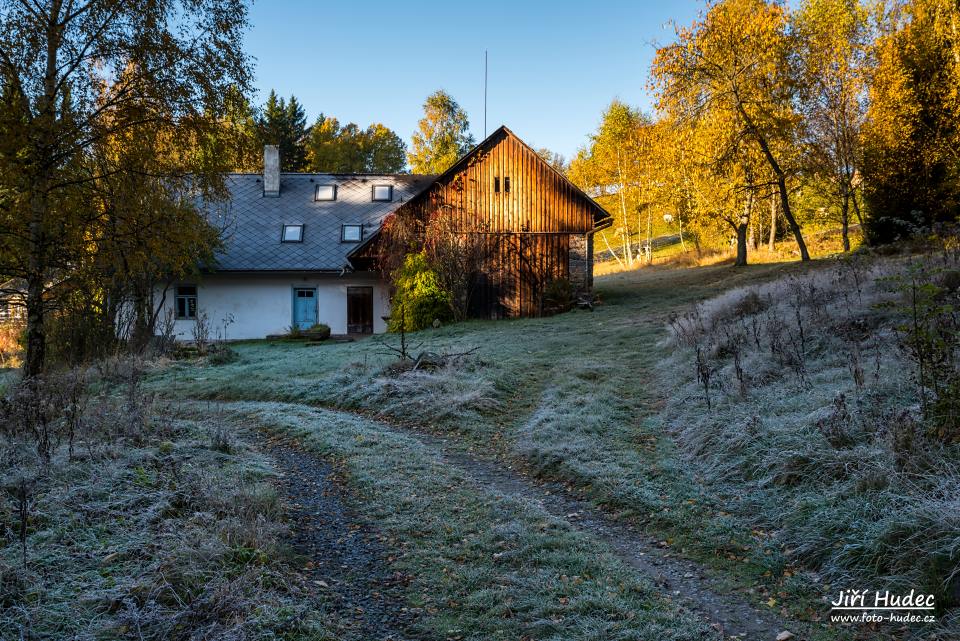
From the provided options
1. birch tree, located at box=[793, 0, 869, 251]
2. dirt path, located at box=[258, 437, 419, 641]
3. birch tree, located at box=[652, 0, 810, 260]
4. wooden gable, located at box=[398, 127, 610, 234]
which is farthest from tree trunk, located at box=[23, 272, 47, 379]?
birch tree, located at box=[793, 0, 869, 251]

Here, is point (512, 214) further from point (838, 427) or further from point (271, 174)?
point (838, 427)

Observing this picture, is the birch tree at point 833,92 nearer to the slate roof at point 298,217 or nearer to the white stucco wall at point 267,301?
the slate roof at point 298,217

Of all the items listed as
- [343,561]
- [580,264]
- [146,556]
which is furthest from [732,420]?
[580,264]

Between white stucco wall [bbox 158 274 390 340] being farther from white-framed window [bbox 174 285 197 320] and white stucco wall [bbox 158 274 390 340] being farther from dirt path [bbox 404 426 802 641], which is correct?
dirt path [bbox 404 426 802 641]

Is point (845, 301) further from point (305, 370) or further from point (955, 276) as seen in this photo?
point (305, 370)

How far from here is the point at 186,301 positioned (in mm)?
22484

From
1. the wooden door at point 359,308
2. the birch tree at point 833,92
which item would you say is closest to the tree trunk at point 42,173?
the wooden door at point 359,308

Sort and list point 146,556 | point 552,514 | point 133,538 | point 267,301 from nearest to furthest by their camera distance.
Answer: point 146,556, point 133,538, point 552,514, point 267,301

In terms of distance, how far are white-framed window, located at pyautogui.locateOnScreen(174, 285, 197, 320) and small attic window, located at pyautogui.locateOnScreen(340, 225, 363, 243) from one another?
5.91 m

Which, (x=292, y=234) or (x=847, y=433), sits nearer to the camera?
(x=847, y=433)

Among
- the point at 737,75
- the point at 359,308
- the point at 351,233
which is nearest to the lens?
the point at 737,75

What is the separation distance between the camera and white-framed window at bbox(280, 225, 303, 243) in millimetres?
23703

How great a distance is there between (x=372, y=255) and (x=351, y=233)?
354 cm

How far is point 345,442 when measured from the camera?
7.69m
